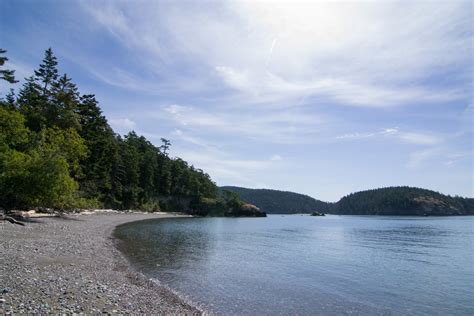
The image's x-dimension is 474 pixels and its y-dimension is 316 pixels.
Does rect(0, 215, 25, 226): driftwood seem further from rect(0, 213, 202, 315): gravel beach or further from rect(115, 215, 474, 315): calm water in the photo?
rect(0, 213, 202, 315): gravel beach

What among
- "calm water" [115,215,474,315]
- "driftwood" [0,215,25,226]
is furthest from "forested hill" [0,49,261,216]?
"calm water" [115,215,474,315]

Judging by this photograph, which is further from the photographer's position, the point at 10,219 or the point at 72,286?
the point at 10,219

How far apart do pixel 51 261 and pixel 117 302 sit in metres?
7.87

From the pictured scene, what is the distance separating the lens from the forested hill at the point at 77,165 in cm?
4069

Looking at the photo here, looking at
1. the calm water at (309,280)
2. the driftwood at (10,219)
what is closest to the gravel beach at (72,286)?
the calm water at (309,280)

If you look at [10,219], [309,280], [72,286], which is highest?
[10,219]

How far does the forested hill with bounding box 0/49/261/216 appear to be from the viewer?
4069 cm

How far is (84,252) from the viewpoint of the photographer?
23.0 m

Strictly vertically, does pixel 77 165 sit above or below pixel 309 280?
above

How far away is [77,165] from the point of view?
196 feet

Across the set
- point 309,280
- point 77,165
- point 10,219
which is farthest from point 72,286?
point 77,165

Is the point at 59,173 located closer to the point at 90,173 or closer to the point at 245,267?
the point at 245,267

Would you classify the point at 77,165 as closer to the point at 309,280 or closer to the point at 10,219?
the point at 10,219

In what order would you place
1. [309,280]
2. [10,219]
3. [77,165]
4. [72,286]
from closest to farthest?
[72,286] → [309,280] → [10,219] → [77,165]
